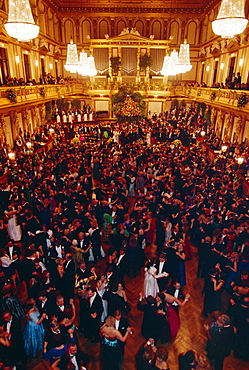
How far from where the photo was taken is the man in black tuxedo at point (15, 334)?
4.53 m

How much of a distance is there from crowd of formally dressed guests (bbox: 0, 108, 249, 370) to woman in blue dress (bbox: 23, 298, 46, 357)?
0.02 meters

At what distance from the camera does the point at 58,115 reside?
84.4 feet

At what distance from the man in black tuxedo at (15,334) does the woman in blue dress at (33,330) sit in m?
0.18

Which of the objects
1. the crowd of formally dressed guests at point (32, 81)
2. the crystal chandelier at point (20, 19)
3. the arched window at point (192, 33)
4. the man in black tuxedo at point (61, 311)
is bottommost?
the man in black tuxedo at point (61, 311)

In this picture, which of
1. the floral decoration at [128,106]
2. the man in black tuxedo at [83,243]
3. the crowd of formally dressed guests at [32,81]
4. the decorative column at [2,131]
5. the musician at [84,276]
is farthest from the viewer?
the floral decoration at [128,106]

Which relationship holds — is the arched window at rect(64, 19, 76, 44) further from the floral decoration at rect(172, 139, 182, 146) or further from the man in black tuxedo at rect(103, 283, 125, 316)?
the man in black tuxedo at rect(103, 283, 125, 316)

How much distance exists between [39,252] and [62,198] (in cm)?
299

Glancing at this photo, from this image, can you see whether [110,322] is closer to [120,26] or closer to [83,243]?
[83,243]

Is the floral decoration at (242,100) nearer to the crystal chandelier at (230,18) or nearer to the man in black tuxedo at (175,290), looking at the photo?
the crystal chandelier at (230,18)

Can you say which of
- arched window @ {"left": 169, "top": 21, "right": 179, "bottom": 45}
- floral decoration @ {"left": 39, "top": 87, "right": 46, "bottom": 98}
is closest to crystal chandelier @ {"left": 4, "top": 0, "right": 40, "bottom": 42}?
floral decoration @ {"left": 39, "top": 87, "right": 46, "bottom": 98}

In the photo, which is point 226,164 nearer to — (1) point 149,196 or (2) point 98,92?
(1) point 149,196

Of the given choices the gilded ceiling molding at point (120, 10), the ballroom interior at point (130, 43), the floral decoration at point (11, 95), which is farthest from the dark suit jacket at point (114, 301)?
the gilded ceiling molding at point (120, 10)

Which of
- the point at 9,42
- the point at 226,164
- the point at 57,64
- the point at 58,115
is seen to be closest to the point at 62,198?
the point at 226,164

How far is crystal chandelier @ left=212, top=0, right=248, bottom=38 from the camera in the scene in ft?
25.8
